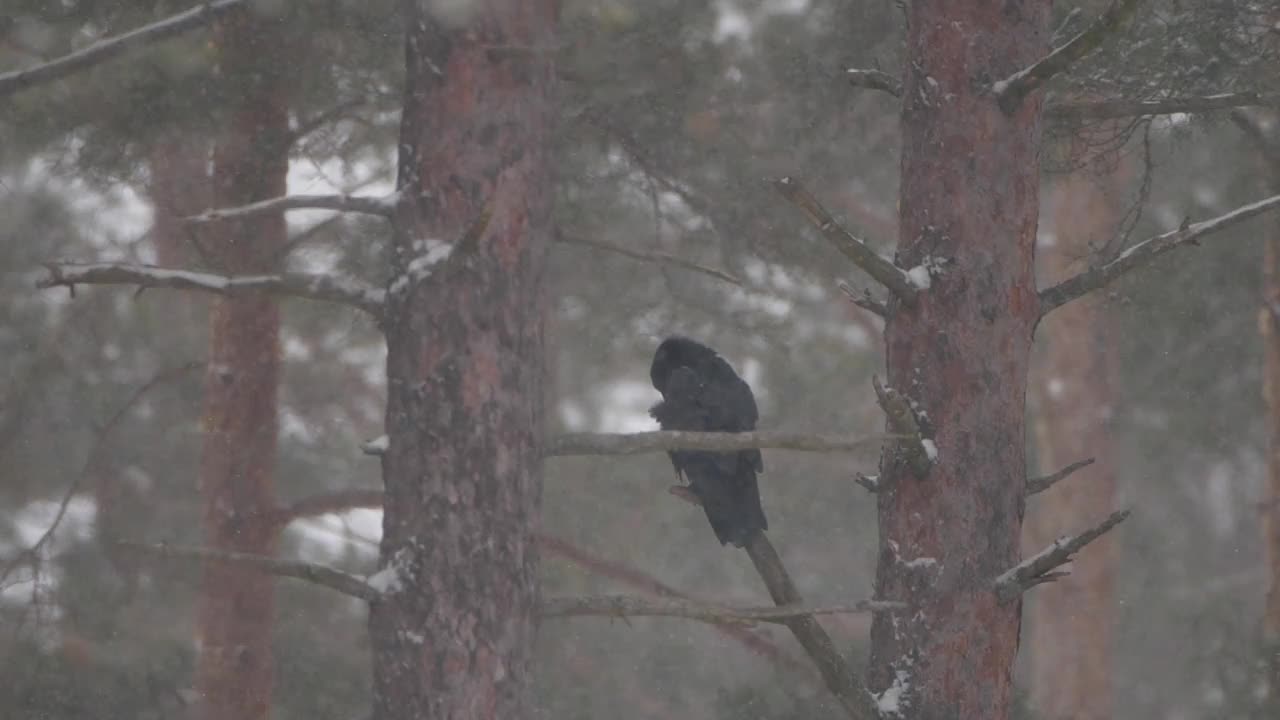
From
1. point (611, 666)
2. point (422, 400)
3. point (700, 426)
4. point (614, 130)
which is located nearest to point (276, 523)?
point (614, 130)

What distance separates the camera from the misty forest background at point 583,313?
8.12 metres

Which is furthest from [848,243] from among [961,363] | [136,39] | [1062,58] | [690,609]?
[136,39]

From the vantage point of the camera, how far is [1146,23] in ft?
22.9

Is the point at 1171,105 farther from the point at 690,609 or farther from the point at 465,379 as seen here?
the point at 465,379

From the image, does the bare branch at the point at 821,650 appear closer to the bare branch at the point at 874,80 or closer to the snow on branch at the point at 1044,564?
the snow on branch at the point at 1044,564

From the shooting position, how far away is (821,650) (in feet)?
15.6

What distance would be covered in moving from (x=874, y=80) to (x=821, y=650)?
201 cm

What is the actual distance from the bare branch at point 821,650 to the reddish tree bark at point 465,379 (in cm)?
83

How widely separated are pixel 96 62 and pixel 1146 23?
16.2 ft

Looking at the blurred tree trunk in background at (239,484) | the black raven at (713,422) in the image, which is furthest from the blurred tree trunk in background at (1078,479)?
the blurred tree trunk in background at (239,484)

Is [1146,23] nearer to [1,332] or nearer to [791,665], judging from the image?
[791,665]

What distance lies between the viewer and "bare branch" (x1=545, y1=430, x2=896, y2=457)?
4.35m

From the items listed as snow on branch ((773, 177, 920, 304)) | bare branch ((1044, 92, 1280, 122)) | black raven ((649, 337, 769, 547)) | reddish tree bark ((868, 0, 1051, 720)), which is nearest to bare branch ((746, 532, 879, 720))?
reddish tree bark ((868, 0, 1051, 720))

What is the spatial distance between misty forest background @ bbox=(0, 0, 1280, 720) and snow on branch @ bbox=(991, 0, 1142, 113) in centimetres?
78
